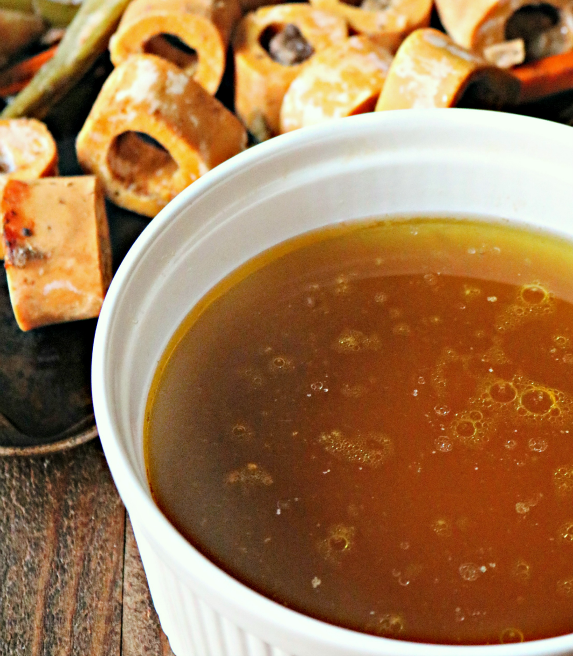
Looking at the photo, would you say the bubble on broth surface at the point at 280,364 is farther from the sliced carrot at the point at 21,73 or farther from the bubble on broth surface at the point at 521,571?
the sliced carrot at the point at 21,73

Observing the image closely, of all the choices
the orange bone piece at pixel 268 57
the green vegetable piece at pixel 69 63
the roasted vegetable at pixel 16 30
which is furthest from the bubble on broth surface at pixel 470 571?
the roasted vegetable at pixel 16 30

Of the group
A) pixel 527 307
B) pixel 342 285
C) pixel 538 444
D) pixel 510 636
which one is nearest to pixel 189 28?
pixel 342 285

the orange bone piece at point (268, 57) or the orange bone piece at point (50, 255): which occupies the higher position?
the orange bone piece at point (268, 57)

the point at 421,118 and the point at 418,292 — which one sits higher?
the point at 421,118

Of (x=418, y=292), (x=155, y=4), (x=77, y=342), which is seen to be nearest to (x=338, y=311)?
(x=418, y=292)

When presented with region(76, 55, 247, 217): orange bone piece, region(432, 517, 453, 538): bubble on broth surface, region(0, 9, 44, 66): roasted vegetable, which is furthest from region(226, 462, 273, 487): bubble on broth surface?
region(0, 9, 44, 66): roasted vegetable

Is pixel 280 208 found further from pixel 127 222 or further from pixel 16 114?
pixel 16 114

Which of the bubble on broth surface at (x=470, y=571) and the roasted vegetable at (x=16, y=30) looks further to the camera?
the roasted vegetable at (x=16, y=30)
